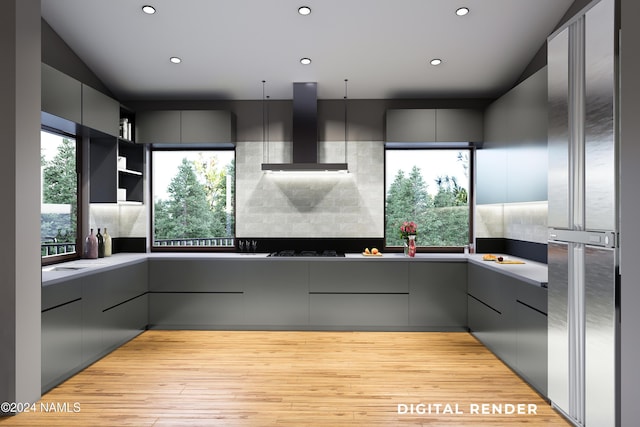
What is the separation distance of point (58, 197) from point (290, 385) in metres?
2.92

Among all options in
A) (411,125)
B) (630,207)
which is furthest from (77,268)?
(630,207)

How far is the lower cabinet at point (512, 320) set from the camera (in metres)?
2.79

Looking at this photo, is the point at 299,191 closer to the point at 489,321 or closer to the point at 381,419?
the point at 489,321

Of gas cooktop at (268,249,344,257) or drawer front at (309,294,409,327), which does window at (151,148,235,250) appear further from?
drawer front at (309,294,409,327)

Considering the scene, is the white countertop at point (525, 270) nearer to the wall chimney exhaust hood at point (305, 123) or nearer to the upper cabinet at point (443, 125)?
the upper cabinet at point (443, 125)

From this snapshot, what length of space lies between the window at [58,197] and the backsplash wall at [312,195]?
170cm

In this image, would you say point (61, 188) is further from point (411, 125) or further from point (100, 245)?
point (411, 125)

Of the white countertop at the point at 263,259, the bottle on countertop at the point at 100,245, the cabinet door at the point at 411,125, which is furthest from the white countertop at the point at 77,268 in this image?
the cabinet door at the point at 411,125

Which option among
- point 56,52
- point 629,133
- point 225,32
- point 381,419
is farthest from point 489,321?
point 56,52

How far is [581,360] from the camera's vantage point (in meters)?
2.27

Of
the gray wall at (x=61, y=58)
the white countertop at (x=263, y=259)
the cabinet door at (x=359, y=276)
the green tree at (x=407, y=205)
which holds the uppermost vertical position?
the gray wall at (x=61, y=58)

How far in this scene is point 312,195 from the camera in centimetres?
489

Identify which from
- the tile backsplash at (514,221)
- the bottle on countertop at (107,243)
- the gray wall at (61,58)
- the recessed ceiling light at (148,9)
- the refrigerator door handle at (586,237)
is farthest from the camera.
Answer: the bottle on countertop at (107,243)

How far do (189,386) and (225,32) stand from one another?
302 centimetres
